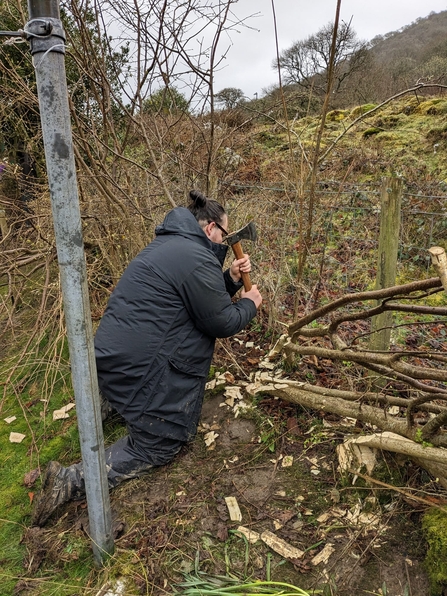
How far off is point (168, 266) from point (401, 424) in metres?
1.53

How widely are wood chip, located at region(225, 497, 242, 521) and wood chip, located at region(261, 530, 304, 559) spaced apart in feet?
0.56

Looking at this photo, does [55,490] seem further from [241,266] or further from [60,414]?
[241,266]

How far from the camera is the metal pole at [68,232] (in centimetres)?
130

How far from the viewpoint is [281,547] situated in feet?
6.24

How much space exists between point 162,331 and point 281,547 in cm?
127

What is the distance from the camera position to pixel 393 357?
1.88m

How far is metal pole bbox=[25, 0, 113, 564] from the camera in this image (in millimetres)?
1304

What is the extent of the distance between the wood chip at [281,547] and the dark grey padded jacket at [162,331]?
783 millimetres

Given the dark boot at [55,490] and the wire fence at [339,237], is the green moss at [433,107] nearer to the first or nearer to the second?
the wire fence at [339,237]

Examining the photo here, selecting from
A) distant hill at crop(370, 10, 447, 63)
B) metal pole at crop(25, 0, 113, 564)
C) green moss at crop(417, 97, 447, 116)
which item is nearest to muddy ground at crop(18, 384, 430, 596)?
metal pole at crop(25, 0, 113, 564)

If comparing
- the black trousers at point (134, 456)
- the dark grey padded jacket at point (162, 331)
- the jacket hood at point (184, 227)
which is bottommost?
the black trousers at point (134, 456)

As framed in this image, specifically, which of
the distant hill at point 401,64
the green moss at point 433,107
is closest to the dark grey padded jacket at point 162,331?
the distant hill at point 401,64

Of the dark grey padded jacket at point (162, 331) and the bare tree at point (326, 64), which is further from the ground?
the bare tree at point (326, 64)

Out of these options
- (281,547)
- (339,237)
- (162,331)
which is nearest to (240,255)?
(162,331)
